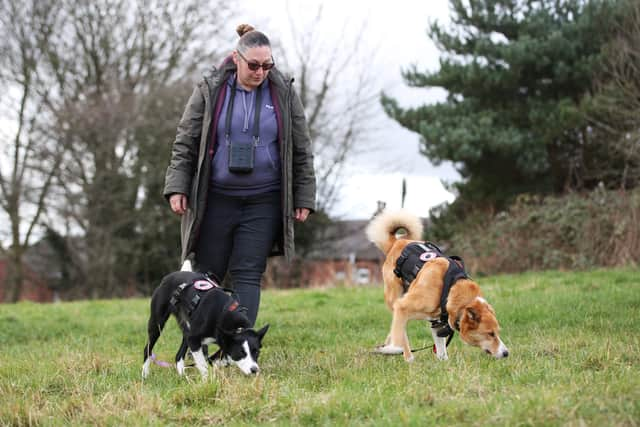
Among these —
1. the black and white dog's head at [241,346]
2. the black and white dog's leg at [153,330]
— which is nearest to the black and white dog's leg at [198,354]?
the black and white dog's head at [241,346]

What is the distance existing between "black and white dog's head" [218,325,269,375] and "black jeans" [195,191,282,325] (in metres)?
0.47

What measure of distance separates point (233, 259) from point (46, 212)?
14529mm

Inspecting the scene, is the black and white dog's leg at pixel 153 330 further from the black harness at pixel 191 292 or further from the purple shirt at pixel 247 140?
the purple shirt at pixel 247 140

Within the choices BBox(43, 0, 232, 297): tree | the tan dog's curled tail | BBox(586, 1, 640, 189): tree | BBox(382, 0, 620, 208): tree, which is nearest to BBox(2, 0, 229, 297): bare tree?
BBox(43, 0, 232, 297): tree

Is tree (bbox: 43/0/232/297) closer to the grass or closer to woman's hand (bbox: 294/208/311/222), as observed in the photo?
the grass

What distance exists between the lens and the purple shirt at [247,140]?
182 inches

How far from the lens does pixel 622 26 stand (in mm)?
13281

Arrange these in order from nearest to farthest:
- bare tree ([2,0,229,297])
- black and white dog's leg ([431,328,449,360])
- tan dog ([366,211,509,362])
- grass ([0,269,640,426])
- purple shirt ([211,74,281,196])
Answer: grass ([0,269,640,426]) → tan dog ([366,211,509,362]) → purple shirt ([211,74,281,196]) → black and white dog's leg ([431,328,449,360]) → bare tree ([2,0,229,297])

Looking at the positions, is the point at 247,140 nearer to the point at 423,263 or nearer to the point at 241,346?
the point at 241,346

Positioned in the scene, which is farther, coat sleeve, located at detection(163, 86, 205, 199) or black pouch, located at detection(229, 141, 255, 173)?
coat sleeve, located at detection(163, 86, 205, 199)

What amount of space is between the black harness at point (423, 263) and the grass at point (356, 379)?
24 cm

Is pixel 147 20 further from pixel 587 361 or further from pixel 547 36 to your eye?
pixel 587 361

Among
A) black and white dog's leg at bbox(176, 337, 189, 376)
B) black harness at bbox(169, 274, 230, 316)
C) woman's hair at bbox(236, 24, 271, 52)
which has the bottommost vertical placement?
black and white dog's leg at bbox(176, 337, 189, 376)

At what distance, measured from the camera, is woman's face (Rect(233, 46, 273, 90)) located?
4457 mm
